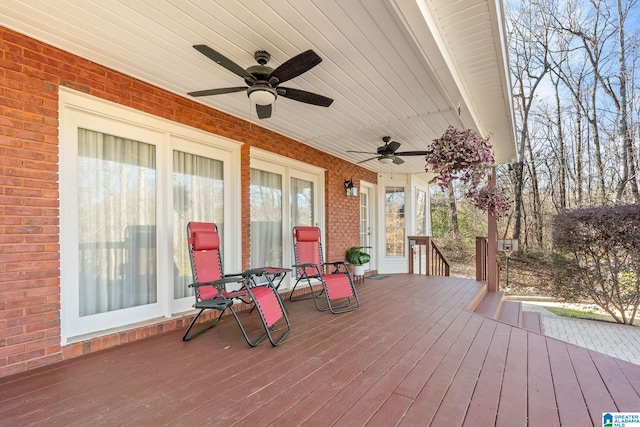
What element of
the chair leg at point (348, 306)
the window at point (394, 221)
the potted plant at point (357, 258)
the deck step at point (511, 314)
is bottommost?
the deck step at point (511, 314)

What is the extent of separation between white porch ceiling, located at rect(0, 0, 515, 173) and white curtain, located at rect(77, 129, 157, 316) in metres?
0.80

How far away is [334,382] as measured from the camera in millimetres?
2137

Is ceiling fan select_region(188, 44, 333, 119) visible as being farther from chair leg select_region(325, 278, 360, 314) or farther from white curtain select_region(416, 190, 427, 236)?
white curtain select_region(416, 190, 427, 236)

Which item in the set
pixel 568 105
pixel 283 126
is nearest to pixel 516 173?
pixel 568 105

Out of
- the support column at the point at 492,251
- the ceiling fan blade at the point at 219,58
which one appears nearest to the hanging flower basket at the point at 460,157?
the ceiling fan blade at the point at 219,58

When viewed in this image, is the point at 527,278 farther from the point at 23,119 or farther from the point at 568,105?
the point at 23,119

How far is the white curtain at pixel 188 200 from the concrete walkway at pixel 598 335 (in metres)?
5.19

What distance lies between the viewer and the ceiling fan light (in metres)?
2.53

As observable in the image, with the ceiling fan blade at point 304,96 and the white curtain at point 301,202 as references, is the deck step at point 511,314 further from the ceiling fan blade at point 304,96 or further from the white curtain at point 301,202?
the ceiling fan blade at point 304,96

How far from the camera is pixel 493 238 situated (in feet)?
19.4

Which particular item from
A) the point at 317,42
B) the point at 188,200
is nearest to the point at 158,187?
the point at 188,200

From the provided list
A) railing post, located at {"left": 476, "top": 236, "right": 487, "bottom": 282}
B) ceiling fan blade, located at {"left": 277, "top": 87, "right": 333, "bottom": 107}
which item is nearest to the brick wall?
ceiling fan blade, located at {"left": 277, "top": 87, "right": 333, "bottom": 107}

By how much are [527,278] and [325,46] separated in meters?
9.95

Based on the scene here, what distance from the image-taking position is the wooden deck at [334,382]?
1767mm
